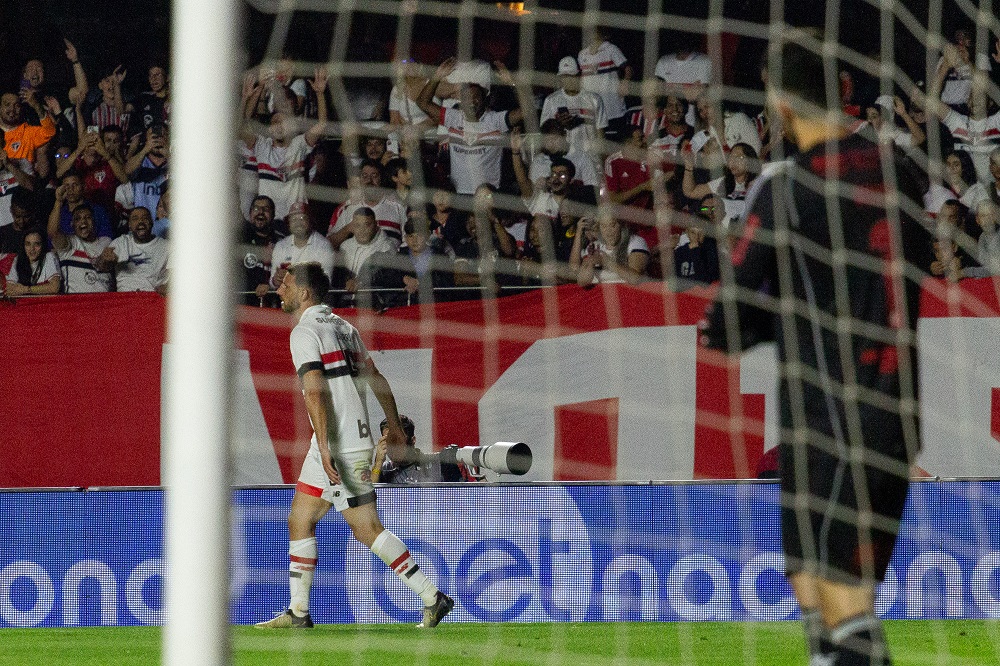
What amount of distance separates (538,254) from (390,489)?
1623mm

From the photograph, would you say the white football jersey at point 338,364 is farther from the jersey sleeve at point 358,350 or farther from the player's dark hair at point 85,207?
the player's dark hair at point 85,207

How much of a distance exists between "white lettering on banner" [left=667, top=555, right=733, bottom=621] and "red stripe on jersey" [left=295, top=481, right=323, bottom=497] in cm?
179

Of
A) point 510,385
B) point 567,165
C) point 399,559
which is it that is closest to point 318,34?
point 567,165

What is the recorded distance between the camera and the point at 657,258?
8.17 meters

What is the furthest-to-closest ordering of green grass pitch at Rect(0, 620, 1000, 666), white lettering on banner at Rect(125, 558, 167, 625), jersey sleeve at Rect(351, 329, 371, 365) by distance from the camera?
white lettering on banner at Rect(125, 558, 167, 625), jersey sleeve at Rect(351, 329, 371, 365), green grass pitch at Rect(0, 620, 1000, 666)

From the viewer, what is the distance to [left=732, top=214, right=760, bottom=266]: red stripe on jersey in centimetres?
339

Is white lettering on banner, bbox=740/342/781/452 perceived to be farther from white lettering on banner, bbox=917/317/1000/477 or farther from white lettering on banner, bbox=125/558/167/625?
white lettering on banner, bbox=125/558/167/625

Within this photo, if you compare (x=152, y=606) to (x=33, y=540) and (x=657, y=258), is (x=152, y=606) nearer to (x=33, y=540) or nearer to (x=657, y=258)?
(x=33, y=540)

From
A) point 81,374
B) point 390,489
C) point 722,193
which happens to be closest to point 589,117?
point 722,193

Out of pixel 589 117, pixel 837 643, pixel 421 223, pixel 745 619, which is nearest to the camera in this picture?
pixel 837 643

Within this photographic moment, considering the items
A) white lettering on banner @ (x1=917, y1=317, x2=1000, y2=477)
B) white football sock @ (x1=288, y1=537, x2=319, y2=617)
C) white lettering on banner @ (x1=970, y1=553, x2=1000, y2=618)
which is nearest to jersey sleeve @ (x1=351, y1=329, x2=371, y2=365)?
white football sock @ (x1=288, y1=537, x2=319, y2=617)

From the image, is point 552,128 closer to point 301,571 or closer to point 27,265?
point 301,571

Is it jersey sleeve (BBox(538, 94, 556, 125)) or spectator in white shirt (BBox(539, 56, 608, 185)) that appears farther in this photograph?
jersey sleeve (BBox(538, 94, 556, 125))

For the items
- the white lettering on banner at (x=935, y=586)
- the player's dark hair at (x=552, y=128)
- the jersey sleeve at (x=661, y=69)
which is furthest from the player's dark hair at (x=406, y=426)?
the jersey sleeve at (x=661, y=69)
